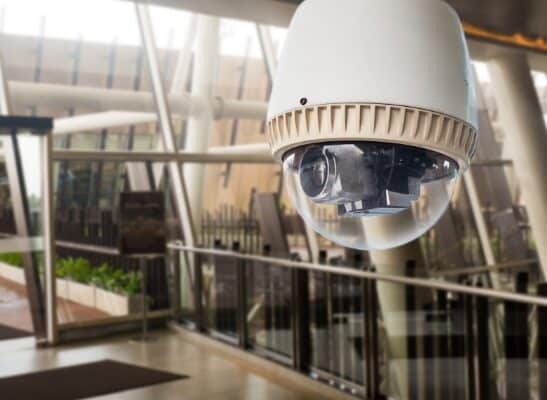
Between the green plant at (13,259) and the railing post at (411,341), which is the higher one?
the green plant at (13,259)

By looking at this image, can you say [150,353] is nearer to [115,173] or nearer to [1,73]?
[115,173]

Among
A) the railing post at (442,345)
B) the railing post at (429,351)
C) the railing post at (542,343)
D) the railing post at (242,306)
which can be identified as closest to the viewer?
the railing post at (542,343)

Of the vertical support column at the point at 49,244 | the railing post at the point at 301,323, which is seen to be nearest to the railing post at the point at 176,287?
the vertical support column at the point at 49,244

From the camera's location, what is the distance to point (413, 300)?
405 cm

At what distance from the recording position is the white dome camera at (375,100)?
0.77 meters

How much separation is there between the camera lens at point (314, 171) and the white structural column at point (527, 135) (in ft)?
20.9

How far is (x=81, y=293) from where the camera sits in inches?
280

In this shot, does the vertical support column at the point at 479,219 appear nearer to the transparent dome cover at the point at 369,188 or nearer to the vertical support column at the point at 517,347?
the vertical support column at the point at 517,347

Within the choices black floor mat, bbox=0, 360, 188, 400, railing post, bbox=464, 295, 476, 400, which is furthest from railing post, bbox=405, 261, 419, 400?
black floor mat, bbox=0, 360, 188, 400

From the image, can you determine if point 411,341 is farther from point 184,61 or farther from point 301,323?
point 184,61

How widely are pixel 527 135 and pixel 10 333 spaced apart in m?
5.56

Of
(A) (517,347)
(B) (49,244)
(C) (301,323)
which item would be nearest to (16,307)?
(B) (49,244)

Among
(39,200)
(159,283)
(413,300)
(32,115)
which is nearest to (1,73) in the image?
(32,115)

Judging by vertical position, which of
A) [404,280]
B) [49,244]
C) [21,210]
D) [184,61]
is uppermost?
[184,61]
